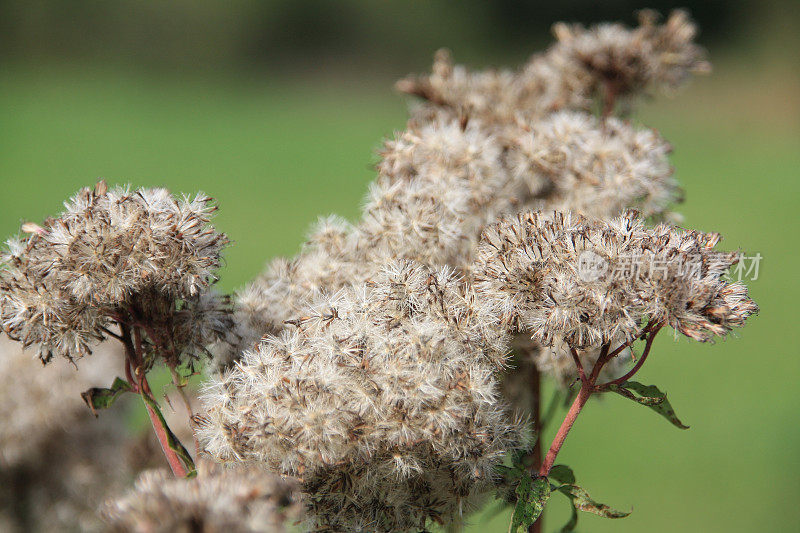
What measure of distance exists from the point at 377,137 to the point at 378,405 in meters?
33.0

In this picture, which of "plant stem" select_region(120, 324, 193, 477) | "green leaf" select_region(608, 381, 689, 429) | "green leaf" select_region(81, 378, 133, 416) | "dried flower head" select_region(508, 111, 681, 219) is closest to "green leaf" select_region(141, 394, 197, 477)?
"plant stem" select_region(120, 324, 193, 477)

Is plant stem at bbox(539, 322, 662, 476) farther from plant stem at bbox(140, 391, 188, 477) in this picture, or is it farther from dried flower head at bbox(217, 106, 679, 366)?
plant stem at bbox(140, 391, 188, 477)

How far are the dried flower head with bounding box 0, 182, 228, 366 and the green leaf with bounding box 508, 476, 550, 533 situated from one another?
72 cm

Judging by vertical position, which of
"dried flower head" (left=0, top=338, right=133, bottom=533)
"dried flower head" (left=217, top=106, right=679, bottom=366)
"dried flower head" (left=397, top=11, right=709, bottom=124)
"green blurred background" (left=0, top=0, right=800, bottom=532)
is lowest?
"dried flower head" (left=0, top=338, right=133, bottom=533)

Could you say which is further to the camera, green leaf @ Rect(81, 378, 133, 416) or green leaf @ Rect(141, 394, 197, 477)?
green leaf @ Rect(81, 378, 133, 416)

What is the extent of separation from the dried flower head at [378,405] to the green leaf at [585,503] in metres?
0.16

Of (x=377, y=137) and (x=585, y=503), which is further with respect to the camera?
(x=377, y=137)

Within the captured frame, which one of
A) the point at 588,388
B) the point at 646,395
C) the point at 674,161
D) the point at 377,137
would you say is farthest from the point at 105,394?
the point at 377,137

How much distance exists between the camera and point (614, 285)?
4.62 ft

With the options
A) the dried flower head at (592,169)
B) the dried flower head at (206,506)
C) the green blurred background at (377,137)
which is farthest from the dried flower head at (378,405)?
the green blurred background at (377,137)

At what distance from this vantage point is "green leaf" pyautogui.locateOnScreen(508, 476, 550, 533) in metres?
1.43

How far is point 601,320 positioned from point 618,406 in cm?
1131

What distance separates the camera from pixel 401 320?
1450mm

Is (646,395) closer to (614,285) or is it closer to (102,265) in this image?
(614,285)
